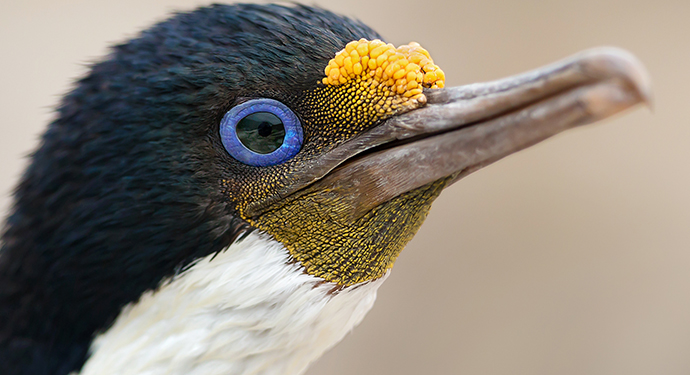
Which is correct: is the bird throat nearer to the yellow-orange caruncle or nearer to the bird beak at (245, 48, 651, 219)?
the bird beak at (245, 48, 651, 219)

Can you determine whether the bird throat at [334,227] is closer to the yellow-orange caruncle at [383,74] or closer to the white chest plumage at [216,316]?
the white chest plumage at [216,316]

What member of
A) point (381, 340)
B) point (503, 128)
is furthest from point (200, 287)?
point (381, 340)

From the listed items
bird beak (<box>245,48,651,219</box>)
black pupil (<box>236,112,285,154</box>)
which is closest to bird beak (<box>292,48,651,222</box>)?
bird beak (<box>245,48,651,219</box>)

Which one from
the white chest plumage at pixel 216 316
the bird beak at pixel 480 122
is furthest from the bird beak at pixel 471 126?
the white chest plumage at pixel 216 316

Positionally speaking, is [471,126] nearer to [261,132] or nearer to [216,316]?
[261,132]

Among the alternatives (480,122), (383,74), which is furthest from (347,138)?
(480,122)

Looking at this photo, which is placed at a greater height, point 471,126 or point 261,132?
point 471,126
